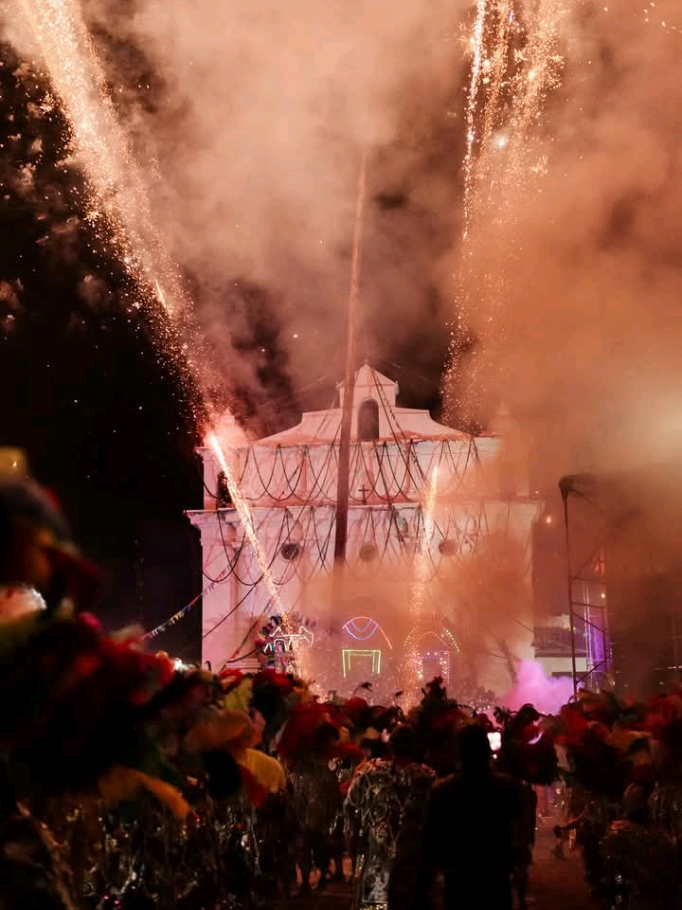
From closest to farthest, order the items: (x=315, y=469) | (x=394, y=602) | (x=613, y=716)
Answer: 1. (x=613, y=716)
2. (x=394, y=602)
3. (x=315, y=469)

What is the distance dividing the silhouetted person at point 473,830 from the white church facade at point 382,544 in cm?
2695

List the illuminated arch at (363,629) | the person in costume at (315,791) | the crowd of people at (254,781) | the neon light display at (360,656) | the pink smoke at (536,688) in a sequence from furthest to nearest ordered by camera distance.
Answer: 1. the illuminated arch at (363,629)
2. the pink smoke at (536,688)
3. the neon light display at (360,656)
4. the person in costume at (315,791)
5. the crowd of people at (254,781)

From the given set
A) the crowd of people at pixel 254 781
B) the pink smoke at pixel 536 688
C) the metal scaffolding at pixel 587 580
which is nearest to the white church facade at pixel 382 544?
the pink smoke at pixel 536 688

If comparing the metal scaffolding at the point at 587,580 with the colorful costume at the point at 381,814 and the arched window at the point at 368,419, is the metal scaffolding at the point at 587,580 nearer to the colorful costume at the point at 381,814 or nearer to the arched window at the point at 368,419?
the arched window at the point at 368,419

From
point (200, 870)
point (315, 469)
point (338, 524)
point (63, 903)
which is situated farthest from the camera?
point (315, 469)

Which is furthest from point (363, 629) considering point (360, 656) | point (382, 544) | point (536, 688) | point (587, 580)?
point (587, 580)

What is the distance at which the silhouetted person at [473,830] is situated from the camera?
4.50 m

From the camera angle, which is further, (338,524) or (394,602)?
(394,602)

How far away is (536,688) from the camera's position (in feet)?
107

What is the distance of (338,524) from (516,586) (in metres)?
12.1

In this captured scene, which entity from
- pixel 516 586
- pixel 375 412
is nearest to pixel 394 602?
pixel 516 586

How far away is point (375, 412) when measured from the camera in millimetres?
37375

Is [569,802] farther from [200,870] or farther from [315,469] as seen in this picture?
[315,469]

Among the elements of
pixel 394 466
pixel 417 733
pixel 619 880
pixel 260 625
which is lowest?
pixel 619 880
